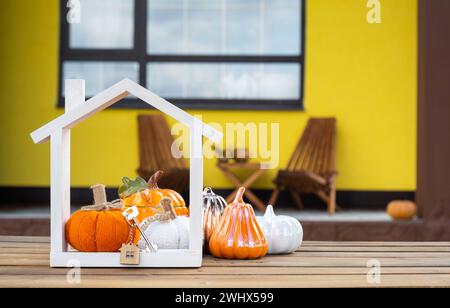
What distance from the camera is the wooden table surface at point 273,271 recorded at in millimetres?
1490

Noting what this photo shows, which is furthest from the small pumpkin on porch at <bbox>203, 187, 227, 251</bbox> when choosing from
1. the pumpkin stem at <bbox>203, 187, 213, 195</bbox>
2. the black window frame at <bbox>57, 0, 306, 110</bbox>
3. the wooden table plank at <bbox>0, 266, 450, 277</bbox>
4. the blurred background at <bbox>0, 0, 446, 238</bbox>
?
the black window frame at <bbox>57, 0, 306, 110</bbox>

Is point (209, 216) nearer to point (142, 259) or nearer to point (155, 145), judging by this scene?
point (142, 259)

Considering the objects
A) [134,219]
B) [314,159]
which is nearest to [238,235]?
[134,219]

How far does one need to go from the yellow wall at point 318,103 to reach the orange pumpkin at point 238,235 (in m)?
5.19

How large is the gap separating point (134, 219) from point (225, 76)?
5563mm

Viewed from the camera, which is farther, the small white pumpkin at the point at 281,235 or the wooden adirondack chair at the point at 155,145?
the wooden adirondack chair at the point at 155,145

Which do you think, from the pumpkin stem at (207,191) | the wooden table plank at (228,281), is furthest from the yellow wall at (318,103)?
the wooden table plank at (228,281)

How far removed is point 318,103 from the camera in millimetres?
7051

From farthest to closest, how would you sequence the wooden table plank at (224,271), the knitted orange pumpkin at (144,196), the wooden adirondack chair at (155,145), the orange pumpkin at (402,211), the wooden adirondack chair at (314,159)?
the wooden adirondack chair at (155,145), the wooden adirondack chair at (314,159), the orange pumpkin at (402,211), the knitted orange pumpkin at (144,196), the wooden table plank at (224,271)

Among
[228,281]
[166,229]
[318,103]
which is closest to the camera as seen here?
[228,281]

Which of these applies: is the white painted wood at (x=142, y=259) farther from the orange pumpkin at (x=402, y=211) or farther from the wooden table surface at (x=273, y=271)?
the orange pumpkin at (x=402, y=211)

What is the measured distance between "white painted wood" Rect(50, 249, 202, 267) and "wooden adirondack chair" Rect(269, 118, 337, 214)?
181 inches

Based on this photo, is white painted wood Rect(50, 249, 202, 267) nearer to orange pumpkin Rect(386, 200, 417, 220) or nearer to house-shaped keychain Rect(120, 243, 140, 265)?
house-shaped keychain Rect(120, 243, 140, 265)
